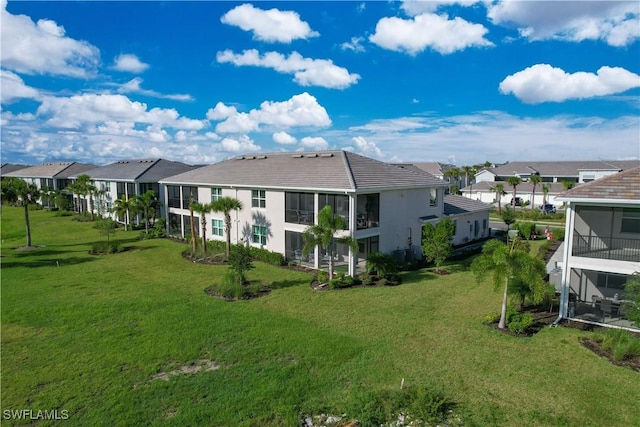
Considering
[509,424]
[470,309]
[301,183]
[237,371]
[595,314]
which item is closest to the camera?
[509,424]

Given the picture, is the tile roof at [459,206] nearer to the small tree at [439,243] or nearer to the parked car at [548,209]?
the small tree at [439,243]

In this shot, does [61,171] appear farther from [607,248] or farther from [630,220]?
[630,220]

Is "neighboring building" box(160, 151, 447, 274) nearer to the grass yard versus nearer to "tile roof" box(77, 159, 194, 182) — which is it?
the grass yard

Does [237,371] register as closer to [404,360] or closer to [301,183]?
[404,360]

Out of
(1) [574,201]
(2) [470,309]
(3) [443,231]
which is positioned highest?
(1) [574,201]

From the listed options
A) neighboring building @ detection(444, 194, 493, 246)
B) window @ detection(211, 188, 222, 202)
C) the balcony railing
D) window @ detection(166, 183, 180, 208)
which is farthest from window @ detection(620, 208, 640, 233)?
window @ detection(166, 183, 180, 208)

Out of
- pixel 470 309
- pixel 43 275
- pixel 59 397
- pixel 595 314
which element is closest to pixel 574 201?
pixel 595 314
